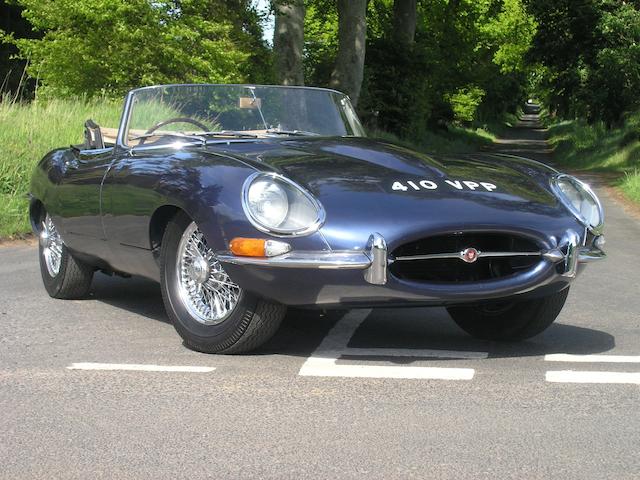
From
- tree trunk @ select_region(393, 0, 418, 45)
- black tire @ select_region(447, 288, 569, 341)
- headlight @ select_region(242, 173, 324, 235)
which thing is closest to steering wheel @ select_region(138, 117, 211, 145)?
headlight @ select_region(242, 173, 324, 235)

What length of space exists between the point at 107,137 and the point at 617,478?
4.83 m

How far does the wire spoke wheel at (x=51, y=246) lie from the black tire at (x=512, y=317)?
2668 mm

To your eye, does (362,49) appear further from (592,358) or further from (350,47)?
(592,358)

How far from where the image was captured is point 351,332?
559 centimetres

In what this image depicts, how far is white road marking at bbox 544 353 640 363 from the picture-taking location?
4887 mm

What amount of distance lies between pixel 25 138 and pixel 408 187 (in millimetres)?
8524

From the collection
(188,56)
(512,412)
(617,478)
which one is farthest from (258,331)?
(188,56)

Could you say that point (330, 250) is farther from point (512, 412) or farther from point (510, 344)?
point (510, 344)

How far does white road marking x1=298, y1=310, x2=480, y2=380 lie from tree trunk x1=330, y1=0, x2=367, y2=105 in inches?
831

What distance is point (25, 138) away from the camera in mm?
12258

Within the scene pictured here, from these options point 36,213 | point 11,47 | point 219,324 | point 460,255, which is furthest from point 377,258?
point 11,47

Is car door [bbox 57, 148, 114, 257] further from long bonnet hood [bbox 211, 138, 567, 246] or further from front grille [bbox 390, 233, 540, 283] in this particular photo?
→ front grille [bbox 390, 233, 540, 283]

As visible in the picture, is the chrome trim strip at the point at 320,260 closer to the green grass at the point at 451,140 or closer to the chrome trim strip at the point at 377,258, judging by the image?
the chrome trim strip at the point at 377,258

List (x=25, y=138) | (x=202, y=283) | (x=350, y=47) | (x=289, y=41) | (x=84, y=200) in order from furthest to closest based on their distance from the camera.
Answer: (x=350, y=47) → (x=289, y=41) → (x=25, y=138) → (x=84, y=200) → (x=202, y=283)
